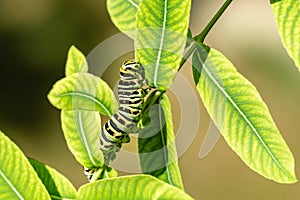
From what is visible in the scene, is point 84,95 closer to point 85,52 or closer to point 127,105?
point 127,105

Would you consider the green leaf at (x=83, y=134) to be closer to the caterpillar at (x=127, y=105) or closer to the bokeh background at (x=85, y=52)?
the caterpillar at (x=127, y=105)

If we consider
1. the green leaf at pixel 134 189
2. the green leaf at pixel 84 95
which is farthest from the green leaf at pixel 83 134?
the green leaf at pixel 134 189

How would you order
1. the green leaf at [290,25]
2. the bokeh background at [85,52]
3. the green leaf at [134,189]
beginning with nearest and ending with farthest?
the green leaf at [134,189] → the green leaf at [290,25] → the bokeh background at [85,52]

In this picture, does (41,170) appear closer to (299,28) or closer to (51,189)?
(51,189)

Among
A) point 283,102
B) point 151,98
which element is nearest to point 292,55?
point 151,98

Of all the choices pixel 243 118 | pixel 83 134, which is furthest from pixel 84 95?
pixel 243 118

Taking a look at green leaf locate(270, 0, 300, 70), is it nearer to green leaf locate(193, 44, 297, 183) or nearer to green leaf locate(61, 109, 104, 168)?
green leaf locate(193, 44, 297, 183)
